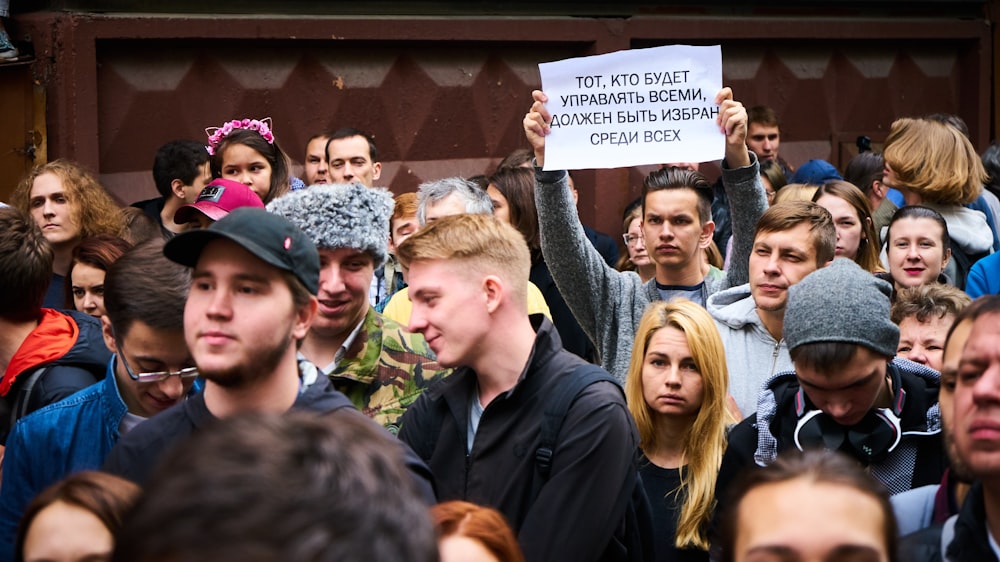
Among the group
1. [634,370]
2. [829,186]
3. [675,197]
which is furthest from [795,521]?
[829,186]

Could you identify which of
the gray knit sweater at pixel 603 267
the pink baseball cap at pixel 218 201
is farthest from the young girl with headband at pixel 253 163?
the gray knit sweater at pixel 603 267

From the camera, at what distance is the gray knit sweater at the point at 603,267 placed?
5117 mm

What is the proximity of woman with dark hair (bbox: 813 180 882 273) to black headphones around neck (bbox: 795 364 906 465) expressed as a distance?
2556 mm

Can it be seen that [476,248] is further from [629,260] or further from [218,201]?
[629,260]

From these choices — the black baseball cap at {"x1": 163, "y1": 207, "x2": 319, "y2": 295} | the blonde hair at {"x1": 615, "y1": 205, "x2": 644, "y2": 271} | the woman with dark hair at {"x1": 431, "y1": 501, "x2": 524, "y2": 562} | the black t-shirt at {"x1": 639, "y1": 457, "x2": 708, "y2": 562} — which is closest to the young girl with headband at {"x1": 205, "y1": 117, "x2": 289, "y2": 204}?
the blonde hair at {"x1": 615, "y1": 205, "x2": 644, "y2": 271}

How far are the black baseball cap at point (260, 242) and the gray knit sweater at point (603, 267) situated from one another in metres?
2.20

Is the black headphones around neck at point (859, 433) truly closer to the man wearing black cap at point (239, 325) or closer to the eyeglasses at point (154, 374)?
the man wearing black cap at point (239, 325)

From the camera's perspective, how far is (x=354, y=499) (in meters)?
1.26

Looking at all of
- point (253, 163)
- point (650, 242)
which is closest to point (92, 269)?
point (253, 163)

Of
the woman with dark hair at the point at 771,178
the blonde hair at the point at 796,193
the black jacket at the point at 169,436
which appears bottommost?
the black jacket at the point at 169,436

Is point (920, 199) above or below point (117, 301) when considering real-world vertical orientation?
above

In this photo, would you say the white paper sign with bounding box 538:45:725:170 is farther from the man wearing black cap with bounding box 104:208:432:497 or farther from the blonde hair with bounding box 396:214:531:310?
the man wearing black cap with bounding box 104:208:432:497

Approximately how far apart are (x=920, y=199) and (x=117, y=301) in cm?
472

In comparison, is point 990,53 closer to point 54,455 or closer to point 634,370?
point 634,370
